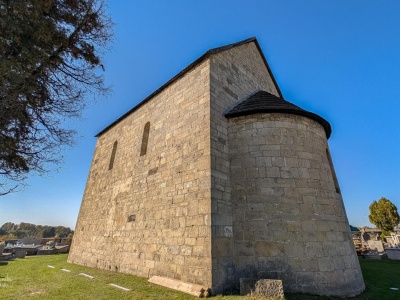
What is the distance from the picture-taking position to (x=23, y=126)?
4.71m

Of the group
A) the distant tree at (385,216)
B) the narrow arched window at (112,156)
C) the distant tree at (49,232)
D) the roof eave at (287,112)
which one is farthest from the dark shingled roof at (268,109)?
the distant tree at (49,232)

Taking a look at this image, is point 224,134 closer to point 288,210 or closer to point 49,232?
point 288,210

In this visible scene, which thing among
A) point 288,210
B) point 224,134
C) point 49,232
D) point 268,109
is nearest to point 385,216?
point 288,210

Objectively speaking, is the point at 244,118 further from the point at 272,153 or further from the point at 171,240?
the point at 171,240

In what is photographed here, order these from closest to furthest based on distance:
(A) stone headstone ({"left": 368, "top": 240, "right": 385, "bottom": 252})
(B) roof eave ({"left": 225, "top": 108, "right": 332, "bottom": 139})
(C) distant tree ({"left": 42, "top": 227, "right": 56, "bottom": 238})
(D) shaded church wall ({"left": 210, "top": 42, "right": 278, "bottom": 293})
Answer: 1. (D) shaded church wall ({"left": 210, "top": 42, "right": 278, "bottom": 293})
2. (B) roof eave ({"left": 225, "top": 108, "right": 332, "bottom": 139})
3. (A) stone headstone ({"left": 368, "top": 240, "right": 385, "bottom": 252})
4. (C) distant tree ({"left": 42, "top": 227, "right": 56, "bottom": 238})

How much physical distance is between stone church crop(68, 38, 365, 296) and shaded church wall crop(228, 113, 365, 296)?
2cm

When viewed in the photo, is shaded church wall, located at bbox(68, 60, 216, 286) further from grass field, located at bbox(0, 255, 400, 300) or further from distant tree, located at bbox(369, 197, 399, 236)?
distant tree, located at bbox(369, 197, 399, 236)

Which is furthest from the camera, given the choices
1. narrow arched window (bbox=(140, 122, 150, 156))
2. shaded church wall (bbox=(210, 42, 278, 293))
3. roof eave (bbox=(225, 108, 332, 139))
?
narrow arched window (bbox=(140, 122, 150, 156))

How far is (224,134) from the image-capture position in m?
6.64

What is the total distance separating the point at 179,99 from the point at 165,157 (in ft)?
7.24

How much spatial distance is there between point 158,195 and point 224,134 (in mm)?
2833

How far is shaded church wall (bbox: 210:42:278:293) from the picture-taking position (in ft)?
16.6

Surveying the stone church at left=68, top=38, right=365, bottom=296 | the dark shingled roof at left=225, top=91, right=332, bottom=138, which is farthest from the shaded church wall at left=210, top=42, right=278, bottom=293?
the dark shingled roof at left=225, top=91, right=332, bottom=138

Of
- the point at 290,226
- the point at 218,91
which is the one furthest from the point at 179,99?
the point at 290,226
